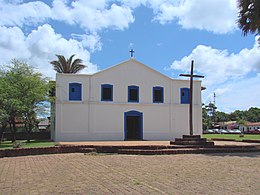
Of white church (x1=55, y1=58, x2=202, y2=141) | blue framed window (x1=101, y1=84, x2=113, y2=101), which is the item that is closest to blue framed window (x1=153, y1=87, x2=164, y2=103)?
white church (x1=55, y1=58, x2=202, y2=141)

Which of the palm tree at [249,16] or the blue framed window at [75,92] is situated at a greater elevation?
the palm tree at [249,16]

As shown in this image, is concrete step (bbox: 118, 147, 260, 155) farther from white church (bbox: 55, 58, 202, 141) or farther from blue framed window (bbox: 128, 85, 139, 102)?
blue framed window (bbox: 128, 85, 139, 102)

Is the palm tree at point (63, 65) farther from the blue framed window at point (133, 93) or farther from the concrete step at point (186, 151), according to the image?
the concrete step at point (186, 151)

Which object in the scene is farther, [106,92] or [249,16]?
[106,92]

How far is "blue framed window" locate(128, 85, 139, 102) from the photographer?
29914 millimetres

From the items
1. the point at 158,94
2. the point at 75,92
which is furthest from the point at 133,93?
the point at 75,92

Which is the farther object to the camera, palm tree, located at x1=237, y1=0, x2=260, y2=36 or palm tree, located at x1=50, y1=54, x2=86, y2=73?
palm tree, located at x1=50, y1=54, x2=86, y2=73

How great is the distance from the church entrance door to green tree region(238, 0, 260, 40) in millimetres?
13194

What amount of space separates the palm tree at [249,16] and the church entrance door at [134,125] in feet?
43.2

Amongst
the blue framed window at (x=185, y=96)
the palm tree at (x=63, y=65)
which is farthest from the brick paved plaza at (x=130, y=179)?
the palm tree at (x=63, y=65)

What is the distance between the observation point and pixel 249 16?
19.0 metres

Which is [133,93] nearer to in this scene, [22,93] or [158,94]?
[158,94]

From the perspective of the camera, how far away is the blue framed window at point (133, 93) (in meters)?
29.9

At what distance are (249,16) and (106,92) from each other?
14.5m
